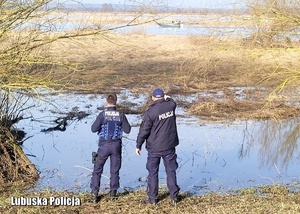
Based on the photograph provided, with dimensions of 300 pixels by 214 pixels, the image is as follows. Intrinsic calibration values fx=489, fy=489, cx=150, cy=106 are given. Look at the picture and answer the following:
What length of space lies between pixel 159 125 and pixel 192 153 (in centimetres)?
452

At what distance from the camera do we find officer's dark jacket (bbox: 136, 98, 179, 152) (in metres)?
6.82

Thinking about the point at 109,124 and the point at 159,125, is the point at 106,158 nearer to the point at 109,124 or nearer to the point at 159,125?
the point at 109,124

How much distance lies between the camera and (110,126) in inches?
277

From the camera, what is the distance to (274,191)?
798 cm

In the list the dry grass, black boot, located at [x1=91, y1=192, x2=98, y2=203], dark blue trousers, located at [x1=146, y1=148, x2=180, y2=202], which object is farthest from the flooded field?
dark blue trousers, located at [x1=146, y1=148, x2=180, y2=202]

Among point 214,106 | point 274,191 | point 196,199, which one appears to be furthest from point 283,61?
point 196,199

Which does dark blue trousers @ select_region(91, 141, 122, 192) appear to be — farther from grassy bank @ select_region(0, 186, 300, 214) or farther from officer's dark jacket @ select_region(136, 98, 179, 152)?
officer's dark jacket @ select_region(136, 98, 179, 152)

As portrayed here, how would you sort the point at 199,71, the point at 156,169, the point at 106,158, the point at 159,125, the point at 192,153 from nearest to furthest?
the point at 159,125
the point at 156,169
the point at 106,158
the point at 192,153
the point at 199,71

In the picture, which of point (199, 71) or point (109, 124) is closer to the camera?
point (109, 124)

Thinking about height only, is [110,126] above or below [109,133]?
above

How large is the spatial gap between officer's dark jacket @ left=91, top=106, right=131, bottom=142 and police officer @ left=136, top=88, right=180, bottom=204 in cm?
34

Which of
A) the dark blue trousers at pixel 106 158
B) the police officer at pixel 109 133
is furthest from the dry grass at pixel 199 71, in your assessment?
the dark blue trousers at pixel 106 158

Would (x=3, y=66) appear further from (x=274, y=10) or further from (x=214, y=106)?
(x=214, y=106)

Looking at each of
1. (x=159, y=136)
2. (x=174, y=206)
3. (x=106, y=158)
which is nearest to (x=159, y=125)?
(x=159, y=136)
